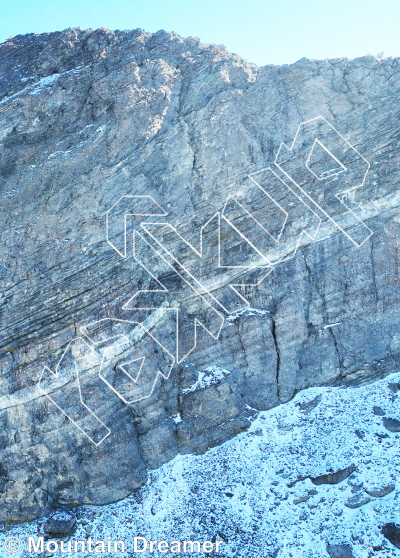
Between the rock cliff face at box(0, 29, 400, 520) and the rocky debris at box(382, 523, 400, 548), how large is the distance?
12.8 feet

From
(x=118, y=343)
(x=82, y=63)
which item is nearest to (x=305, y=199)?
(x=118, y=343)

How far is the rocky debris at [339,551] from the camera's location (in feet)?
30.3

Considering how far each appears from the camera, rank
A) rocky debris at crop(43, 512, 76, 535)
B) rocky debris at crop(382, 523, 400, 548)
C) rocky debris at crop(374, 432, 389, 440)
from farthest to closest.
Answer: rocky debris at crop(374, 432, 389, 440)
rocky debris at crop(43, 512, 76, 535)
rocky debris at crop(382, 523, 400, 548)

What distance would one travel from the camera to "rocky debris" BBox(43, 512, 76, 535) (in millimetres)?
11031

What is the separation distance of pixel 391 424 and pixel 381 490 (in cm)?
189

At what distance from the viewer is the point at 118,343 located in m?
12.3

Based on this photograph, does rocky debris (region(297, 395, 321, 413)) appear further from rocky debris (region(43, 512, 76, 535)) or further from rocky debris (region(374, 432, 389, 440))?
rocky debris (region(43, 512, 76, 535))

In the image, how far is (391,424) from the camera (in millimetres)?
11461

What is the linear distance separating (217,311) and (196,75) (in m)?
8.31

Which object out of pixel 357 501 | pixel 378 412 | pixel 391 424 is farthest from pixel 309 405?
pixel 357 501

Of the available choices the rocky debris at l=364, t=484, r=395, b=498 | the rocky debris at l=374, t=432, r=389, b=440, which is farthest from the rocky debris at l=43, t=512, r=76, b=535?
the rocky debris at l=374, t=432, r=389, b=440
